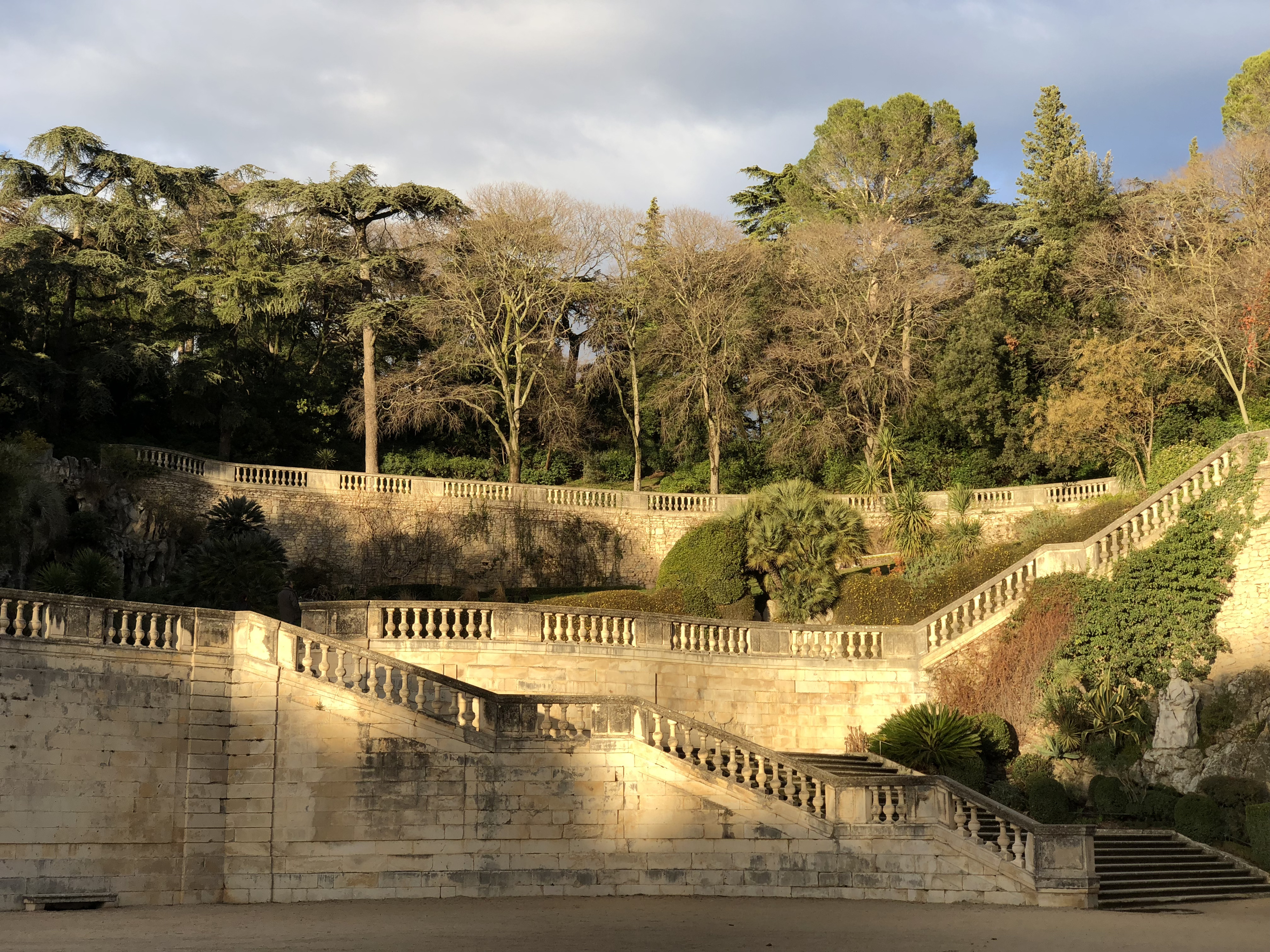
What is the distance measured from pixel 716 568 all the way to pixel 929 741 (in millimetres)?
9252

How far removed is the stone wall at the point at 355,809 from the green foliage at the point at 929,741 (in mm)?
3921

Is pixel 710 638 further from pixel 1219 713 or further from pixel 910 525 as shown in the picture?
pixel 910 525

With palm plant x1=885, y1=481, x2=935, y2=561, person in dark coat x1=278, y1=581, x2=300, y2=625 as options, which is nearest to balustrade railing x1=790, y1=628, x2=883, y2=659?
palm plant x1=885, y1=481, x2=935, y2=561

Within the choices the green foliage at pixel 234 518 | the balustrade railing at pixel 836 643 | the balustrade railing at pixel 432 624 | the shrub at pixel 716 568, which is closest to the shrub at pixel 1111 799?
the balustrade railing at pixel 836 643

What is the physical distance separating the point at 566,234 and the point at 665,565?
13.7 m

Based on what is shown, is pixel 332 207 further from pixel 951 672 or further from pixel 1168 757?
pixel 1168 757

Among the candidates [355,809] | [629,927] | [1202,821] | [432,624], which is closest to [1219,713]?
[1202,821]

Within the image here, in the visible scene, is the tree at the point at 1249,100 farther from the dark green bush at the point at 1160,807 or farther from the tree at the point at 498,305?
the dark green bush at the point at 1160,807

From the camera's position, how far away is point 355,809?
1742 cm

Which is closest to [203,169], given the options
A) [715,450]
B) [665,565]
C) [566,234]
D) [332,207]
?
[332,207]

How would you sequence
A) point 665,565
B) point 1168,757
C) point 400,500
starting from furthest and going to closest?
point 400,500, point 665,565, point 1168,757

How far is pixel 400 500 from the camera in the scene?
34.2 metres

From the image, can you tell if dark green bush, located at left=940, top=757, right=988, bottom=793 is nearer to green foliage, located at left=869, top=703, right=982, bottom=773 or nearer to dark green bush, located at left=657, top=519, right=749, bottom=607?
green foliage, located at left=869, top=703, right=982, bottom=773

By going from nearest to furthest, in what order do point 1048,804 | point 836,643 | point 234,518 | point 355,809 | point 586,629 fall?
point 355,809 → point 1048,804 → point 586,629 → point 836,643 → point 234,518
